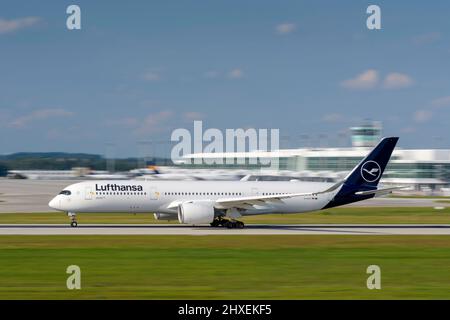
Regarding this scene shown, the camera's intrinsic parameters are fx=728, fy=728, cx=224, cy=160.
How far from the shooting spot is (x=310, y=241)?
139 ft

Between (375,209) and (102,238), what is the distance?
153ft

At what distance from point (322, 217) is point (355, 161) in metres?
101

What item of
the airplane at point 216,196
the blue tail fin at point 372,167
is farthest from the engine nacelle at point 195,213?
the blue tail fin at point 372,167

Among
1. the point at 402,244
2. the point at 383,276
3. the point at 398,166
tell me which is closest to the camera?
the point at 383,276

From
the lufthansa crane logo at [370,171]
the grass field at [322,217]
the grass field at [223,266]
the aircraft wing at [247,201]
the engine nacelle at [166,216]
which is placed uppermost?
the lufthansa crane logo at [370,171]

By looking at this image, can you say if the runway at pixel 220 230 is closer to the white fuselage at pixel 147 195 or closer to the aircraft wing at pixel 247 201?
the white fuselage at pixel 147 195

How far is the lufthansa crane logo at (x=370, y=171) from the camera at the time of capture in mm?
56844

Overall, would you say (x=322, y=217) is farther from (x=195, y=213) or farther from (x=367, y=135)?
(x=367, y=135)

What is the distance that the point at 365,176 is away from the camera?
56875 millimetres

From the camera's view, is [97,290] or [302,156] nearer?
[97,290]

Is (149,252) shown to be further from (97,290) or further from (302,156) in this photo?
(302,156)

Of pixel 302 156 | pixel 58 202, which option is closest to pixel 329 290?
pixel 58 202

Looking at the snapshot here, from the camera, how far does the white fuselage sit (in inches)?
2040

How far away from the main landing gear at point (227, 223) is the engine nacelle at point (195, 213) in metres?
1.85
